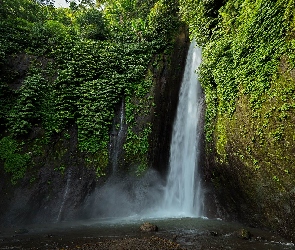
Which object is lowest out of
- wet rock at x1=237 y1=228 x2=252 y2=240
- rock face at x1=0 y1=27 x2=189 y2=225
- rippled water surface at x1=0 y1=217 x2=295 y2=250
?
rippled water surface at x1=0 y1=217 x2=295 y2=250

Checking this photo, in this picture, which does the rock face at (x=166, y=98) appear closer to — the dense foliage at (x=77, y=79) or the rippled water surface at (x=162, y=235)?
the dense foliage at (x=77, y=79)

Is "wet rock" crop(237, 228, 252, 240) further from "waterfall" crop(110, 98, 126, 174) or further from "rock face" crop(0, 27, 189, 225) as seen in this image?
"waterfall" crop(110, 98, 126, 174)

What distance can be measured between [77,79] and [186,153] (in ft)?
22.3

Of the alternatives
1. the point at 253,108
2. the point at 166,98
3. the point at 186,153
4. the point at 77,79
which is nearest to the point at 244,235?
the point at 253,108

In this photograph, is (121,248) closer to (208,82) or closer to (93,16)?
(208,82)

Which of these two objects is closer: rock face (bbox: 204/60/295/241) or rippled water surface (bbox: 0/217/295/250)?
rippled water surface (bbox: 0/217/295/250)

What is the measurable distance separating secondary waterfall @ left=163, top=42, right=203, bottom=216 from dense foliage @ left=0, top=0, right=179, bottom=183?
160 cm

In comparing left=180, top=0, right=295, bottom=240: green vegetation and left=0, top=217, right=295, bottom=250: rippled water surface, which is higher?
left=180, top=0, right=295, bottom=240: green vegetation

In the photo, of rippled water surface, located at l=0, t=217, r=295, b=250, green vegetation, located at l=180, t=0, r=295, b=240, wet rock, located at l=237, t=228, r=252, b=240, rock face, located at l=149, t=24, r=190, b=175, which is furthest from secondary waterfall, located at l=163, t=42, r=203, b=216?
wet rock, located at l=237, t=228, r=252, b=240

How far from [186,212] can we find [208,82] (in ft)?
18.7

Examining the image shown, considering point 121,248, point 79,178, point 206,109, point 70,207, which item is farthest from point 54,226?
point 206,109

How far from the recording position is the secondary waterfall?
1096 cm

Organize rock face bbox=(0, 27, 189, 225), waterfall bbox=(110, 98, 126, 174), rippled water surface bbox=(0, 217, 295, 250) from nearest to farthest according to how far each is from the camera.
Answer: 1. rippled water surface bbox=(0, 217, 295, 250)
2. rock face bbox=(0, 27, 189, 225)
3. waterfall bbox=(110, 98, 126, 174)

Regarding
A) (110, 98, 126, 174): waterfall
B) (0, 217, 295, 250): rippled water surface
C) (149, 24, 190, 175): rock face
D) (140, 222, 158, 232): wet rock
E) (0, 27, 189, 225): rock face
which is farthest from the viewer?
(149, 24, 190, 175): rock face
